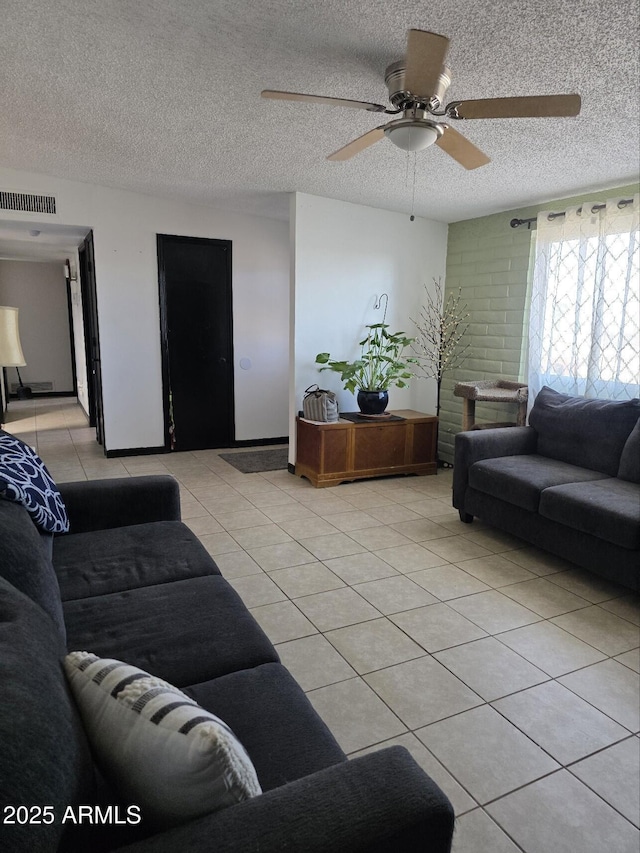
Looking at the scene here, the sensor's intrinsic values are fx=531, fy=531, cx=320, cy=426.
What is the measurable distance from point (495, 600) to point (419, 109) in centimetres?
231

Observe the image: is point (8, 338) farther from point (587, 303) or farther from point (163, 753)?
point (587, 303)

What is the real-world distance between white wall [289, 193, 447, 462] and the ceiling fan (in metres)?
2.22

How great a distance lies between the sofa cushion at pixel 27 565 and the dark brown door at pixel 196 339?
4200 millimetres

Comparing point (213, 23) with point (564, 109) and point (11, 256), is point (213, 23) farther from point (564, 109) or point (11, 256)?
point (11, 256)

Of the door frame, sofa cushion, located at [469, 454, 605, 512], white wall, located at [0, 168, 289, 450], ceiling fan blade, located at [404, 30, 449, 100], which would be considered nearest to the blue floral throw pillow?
ceiling fan blade, located at [404, 30, 449, 100]

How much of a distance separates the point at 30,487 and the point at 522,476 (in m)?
2.66

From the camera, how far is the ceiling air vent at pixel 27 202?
4.63m

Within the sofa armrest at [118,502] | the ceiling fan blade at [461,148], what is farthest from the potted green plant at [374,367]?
the sofa armrest at [118,502]

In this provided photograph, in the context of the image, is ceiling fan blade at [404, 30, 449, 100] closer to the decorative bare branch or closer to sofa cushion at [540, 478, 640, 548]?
sofa cushion at [540, 478, 640, 548]

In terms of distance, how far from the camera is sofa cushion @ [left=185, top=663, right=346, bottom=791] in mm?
1067

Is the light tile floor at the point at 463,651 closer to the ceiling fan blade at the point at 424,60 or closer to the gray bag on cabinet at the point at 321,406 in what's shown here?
the gray bag on cabinet at the point at 321,406

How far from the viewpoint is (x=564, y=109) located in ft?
6.43

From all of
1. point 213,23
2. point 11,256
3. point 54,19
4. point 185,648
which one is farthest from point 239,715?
point 11,256

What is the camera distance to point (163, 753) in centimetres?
77
